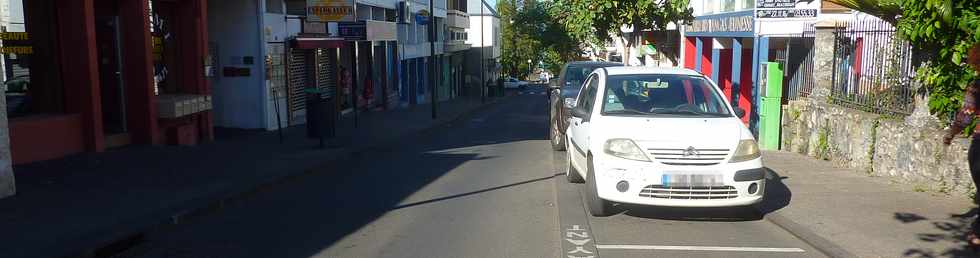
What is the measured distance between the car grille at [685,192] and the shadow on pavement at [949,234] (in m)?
1.74

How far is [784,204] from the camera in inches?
366

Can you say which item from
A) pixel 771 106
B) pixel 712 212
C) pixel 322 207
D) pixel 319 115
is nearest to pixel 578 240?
pixel 712 212

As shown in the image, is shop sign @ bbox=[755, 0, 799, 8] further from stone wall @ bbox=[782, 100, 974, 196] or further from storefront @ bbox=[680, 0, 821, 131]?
stone wall @ bbox=[782, 100, 974, 196]

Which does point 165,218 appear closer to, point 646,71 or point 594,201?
point 594,201

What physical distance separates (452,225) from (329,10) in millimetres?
10530

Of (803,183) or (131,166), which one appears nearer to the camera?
(803,183)

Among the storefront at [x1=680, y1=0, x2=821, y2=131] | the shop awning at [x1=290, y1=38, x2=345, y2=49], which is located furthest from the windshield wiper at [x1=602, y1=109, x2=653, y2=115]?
the shop awning at [x1=290, y1=38, x2=345, y2=49]

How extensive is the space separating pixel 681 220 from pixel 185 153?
8.93 meters

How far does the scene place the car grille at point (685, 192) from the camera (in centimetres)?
814

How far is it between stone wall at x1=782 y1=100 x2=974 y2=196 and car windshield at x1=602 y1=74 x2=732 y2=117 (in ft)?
8.93

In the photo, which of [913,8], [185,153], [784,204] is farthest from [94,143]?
[913,8]

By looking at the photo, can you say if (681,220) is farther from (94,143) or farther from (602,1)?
(602,1)

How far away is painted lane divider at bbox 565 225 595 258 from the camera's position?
7.23 meters

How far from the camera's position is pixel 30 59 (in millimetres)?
12641
